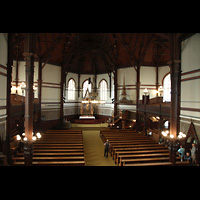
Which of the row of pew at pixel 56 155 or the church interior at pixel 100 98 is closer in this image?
the row of pew at pixel 56 155

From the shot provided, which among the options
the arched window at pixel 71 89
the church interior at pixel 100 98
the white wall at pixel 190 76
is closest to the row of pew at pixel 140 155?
the church interior at pixel 100 98

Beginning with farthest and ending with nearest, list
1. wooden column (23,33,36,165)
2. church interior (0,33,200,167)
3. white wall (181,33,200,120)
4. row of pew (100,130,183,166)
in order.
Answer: white wall (181,33,200,120) → church interior (0,33,200,167) → row of pew (100,130,183,166) → wooden column (23,33,36,165)

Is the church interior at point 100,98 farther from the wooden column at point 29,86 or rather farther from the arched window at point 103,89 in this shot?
the arched window at point 103,89

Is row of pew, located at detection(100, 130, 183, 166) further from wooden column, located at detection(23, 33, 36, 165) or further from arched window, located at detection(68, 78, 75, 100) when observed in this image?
arched window, located at detection(68, 78, 75, 100)

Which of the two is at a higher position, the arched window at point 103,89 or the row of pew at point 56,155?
the arched window at point 103,89

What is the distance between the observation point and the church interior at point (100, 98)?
11508 millimetres

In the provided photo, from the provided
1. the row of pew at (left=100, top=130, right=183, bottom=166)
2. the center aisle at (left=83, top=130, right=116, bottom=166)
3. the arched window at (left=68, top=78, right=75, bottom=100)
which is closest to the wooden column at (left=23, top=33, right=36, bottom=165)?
the center aisle at (left=83, top=130, right=116, bottom=166)

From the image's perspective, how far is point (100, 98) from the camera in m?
31.3

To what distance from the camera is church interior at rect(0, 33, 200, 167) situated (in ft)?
37.8

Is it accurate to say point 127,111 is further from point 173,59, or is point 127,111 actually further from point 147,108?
point 173,59

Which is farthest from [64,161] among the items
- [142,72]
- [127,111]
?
[142,72]

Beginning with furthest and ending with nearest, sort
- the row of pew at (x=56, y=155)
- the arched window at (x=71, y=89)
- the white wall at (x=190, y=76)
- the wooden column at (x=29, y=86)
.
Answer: the arched window at (x=71, y=89) < the white wall at (x=190, y=76) < the wooden column at (x=29, y=86) < the row of pew at (x=56, y=155)

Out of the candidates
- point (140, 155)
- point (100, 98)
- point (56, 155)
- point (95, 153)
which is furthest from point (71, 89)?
point (140, 155)
